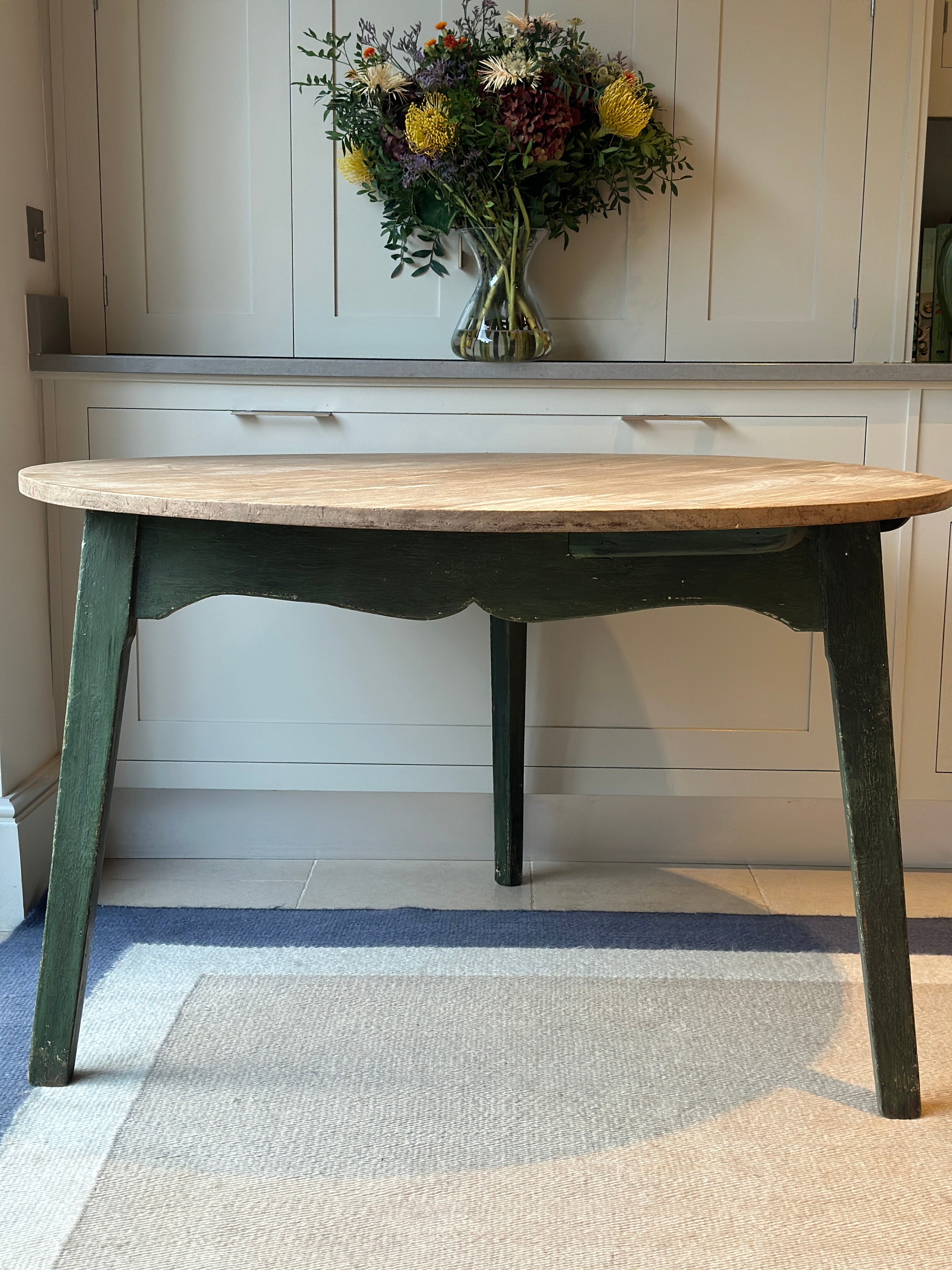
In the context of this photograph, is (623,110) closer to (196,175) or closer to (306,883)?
(196,175)

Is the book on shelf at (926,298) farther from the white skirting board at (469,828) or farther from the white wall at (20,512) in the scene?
the white wall at (20,512)

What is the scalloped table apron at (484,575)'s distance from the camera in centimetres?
→ 110

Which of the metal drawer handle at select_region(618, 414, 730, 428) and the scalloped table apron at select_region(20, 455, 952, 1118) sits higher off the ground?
the metal drawer handle at select_region(618, 414, 730, 428)

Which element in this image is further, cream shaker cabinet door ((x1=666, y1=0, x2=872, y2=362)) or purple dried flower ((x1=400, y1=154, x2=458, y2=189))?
cream shaker cabinet door ((x1=666, y1=0, x2=872, y2=362))

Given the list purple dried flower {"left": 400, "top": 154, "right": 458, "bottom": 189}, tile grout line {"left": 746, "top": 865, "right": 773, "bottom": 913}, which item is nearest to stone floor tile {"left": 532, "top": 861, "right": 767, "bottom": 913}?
tile grout line {"left": 746, "top": 865, "right": 773, "bottom": 913}

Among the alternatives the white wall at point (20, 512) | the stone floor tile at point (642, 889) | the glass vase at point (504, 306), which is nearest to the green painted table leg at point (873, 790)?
the stone floor tile at point (642, 889)

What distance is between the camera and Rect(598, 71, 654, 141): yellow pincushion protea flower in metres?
1.96

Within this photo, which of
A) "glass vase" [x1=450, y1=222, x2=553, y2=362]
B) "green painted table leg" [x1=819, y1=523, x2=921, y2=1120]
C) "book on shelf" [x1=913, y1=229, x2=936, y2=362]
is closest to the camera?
"green painted table leg" [x1=819, y1=523, x2=921, y2=1120]

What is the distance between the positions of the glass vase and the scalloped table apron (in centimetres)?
75

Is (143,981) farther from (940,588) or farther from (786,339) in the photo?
(786,339)

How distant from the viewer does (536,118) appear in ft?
6.23

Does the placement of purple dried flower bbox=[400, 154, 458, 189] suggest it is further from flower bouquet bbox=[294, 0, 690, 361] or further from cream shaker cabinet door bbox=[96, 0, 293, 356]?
cream shaker cabinet door bbox=[96, 0, 293, 356]

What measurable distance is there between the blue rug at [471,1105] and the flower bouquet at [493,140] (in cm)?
113

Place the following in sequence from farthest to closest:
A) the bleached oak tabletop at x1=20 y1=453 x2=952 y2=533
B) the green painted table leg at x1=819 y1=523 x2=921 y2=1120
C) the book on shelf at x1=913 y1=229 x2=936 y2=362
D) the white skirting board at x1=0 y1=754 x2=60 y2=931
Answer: the book on shelf at x1=913 y1=229 x2=936 y2=362
the white skirting board at x1=0 y1=754 x2=60 y2=931
the green painted table leg at x1=819 y1=523 x2=921 y2=1120
the bleached oak tabletop at x1=20 y1=453 x2=952 y2=533
